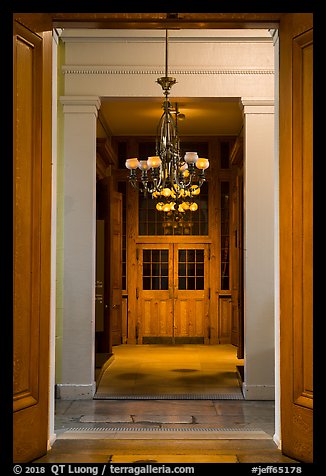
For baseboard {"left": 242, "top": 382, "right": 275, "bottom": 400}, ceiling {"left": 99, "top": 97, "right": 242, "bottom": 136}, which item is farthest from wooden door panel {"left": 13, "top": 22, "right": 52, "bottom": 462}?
ceiling {"left": 99, "top": 97, "right": 242, "bottom": 136}

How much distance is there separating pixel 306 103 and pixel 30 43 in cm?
155

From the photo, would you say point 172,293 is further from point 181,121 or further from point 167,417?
point 167,417


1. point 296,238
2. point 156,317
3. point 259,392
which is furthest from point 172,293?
point 296,238

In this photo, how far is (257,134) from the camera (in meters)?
7.12

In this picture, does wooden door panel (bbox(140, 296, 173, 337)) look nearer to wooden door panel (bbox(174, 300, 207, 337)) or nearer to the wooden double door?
the wooden double door

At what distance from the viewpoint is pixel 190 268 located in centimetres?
1211

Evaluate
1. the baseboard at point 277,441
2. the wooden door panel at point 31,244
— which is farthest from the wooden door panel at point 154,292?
the wooden door panel at point 31,244

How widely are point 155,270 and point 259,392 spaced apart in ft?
17.6

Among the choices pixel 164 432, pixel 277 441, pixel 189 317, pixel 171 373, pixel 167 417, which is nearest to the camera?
pixel 277 441

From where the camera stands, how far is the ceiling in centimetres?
934

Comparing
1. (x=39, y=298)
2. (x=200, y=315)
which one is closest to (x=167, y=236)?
(x=200, y=315)

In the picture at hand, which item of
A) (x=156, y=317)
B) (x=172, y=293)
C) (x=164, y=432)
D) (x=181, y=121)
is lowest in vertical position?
(x=164, y=432)

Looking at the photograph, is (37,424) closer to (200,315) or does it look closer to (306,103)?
(306,103)
